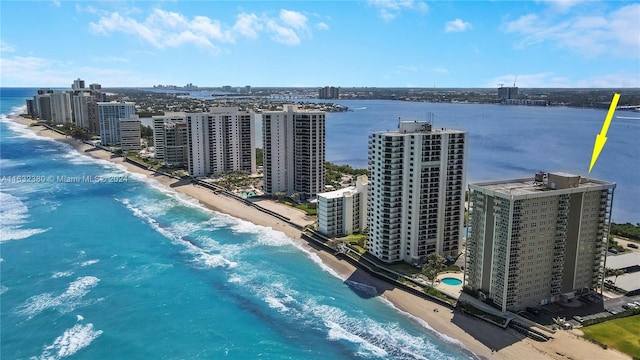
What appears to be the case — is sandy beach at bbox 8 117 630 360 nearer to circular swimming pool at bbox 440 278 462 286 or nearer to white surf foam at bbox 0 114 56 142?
circular swimming pool at bbox 440 278 462 286

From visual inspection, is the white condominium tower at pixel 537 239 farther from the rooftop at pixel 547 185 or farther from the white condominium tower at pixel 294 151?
the white condominium tower at pixel 294 151

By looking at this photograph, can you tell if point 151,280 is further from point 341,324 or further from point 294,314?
point 341,324

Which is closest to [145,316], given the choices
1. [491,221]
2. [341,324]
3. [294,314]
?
[294,314]

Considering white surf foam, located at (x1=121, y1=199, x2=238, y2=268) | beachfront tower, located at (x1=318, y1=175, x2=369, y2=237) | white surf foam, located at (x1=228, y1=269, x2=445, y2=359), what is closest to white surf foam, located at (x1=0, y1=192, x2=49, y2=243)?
white surf foam, located at (x1=121, y1=199, x2=238, y2=268)

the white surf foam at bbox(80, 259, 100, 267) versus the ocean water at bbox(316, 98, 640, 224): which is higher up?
the ocean water at bbox(316, 98, 640, 224)

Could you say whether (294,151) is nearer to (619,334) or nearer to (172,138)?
(172,138)

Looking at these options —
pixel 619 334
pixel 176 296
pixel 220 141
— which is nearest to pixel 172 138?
pixel 220 141

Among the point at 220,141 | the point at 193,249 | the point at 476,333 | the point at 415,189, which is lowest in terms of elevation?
the point at 476,333
